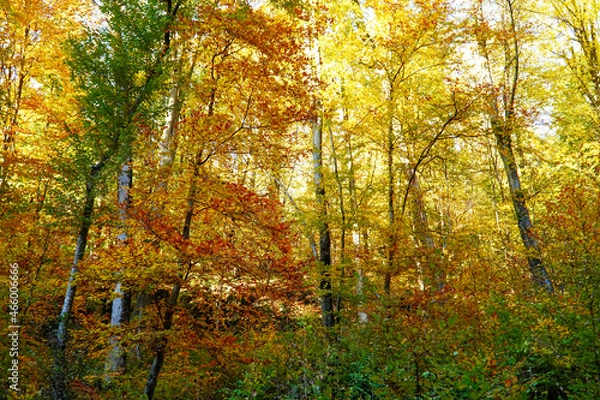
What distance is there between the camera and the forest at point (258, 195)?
441cm

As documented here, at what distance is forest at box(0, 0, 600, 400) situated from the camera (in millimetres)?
4410

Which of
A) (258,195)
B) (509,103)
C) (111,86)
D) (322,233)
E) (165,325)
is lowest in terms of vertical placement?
(165,325)

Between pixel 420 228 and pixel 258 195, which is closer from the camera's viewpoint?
pixel 258 195

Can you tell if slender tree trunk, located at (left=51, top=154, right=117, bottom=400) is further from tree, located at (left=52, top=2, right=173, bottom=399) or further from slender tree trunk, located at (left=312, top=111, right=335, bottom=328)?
slender tree trunk, located at (left=312, top=111, right=335, bottom=328)

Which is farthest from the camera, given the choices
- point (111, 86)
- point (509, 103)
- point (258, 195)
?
point (509, 103)

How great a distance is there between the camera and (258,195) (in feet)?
20.3

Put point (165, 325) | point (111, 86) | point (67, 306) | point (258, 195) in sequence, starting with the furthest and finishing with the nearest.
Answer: point (67, 306) → point (258, 195) → point (111, 86) → point (165, 325)

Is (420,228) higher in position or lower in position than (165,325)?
higher

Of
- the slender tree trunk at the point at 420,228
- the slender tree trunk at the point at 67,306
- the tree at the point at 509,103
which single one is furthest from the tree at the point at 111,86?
the tree at the point at 509,103

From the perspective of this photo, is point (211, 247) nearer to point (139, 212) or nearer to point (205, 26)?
point (139, 212)

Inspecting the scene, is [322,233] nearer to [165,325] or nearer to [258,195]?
[258,195]

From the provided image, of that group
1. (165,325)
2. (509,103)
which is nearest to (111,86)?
(165,325)

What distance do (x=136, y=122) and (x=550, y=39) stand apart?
10858 millimetres

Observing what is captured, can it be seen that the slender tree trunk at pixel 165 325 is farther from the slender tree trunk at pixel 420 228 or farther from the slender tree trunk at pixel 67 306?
the slender tree trunk at pixel 420 228
